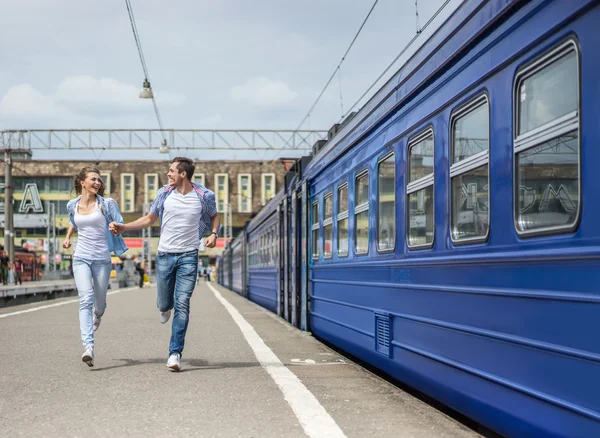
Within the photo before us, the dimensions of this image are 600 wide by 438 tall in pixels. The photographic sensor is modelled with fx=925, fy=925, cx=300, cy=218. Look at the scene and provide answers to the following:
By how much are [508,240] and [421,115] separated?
1876 millimetres

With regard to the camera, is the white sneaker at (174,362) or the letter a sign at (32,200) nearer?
the white sneaker at (174,362)

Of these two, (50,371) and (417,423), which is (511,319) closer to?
(417,423)

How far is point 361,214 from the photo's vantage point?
8.53 metres

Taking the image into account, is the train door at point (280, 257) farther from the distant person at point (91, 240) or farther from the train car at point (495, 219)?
the train car at point (495, 219)

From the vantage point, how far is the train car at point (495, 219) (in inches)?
150

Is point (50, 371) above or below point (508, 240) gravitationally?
below

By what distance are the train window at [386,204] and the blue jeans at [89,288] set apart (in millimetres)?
2499

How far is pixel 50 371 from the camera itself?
25.9 feet

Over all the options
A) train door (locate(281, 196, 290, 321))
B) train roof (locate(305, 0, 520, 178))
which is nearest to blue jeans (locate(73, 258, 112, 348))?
train roof (locate(305, 0, 520, 178))

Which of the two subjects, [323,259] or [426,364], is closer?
[426,364]

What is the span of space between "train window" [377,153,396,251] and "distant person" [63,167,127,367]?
2395mm

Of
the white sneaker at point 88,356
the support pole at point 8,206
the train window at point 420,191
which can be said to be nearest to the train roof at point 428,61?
the train window at point 420,191

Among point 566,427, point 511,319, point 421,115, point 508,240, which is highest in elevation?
point 421,115

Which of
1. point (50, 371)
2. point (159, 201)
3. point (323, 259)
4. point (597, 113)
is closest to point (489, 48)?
point (597, 113)
